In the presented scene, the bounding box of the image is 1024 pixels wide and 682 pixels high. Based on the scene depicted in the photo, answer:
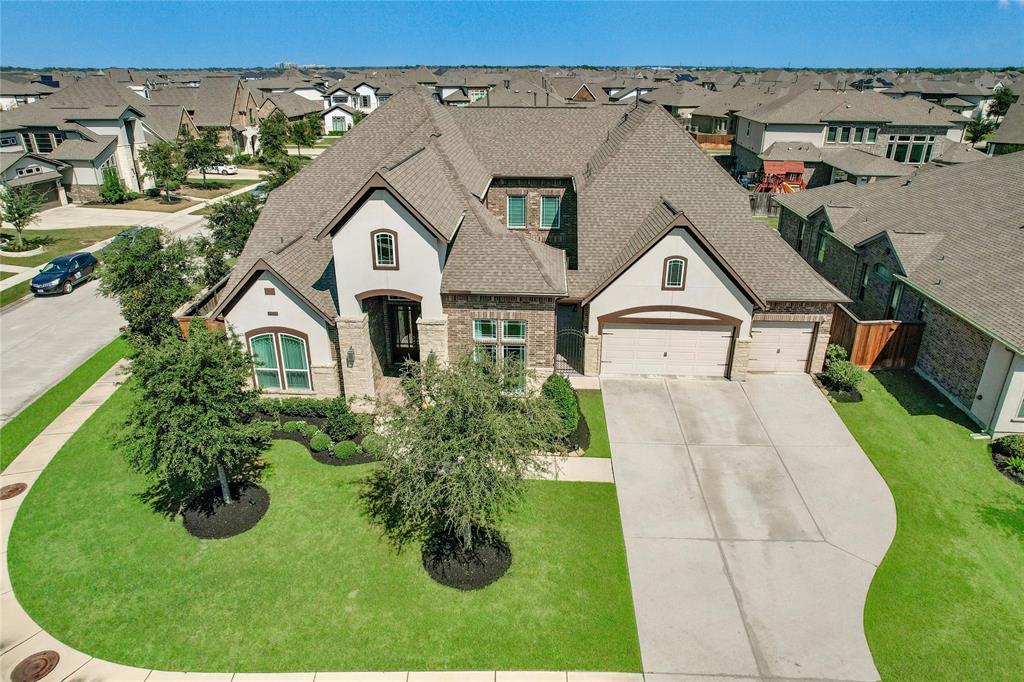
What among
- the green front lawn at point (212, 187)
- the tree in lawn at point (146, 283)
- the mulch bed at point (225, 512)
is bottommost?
the mulch bed at point (225, 512)

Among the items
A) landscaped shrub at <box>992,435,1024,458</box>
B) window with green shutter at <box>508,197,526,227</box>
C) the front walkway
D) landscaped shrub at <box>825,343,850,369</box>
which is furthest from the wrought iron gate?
landscaped shrub at <box>992,435,1024,458</box>

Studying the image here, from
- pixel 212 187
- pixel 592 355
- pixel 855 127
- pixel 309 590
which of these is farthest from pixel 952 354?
pixel 212 187

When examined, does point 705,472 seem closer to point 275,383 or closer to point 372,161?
point 275,383

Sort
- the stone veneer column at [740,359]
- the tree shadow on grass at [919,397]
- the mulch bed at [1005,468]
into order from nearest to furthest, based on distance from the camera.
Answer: the mulch bed at [1005,468]
the tree shadow on grass at [919,397]
the stone veneer column at [740,359]

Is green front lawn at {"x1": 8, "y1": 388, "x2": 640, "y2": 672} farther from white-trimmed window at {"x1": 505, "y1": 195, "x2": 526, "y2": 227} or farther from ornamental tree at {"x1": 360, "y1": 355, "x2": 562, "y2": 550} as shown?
white-trimmed window at {"x1": 505, "y1": 195, "x2": 526, "y2": 227}

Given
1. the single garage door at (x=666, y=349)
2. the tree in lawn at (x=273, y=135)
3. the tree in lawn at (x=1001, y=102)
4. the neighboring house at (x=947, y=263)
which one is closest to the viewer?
the neighboring house at (x=947, y=263)

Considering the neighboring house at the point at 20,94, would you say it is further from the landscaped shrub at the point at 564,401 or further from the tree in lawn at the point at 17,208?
the landscaped shrub at the point at 564,401

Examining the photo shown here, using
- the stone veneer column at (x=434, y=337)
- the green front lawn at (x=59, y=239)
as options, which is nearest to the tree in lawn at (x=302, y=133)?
the green front lawn at (x=59, y=239)
